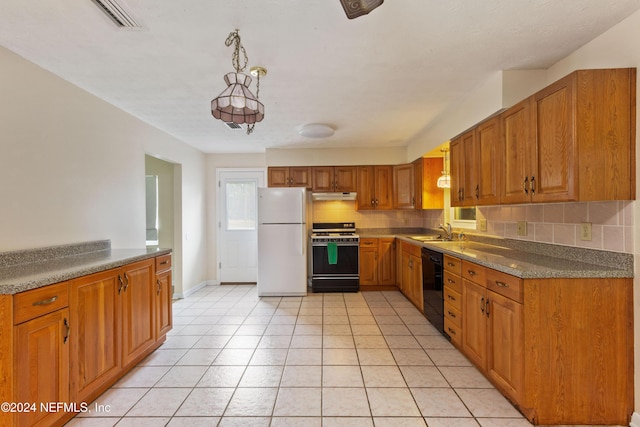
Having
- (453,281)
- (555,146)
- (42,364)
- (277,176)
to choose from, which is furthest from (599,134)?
(277,176)

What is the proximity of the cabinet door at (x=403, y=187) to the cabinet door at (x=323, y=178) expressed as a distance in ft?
3.53

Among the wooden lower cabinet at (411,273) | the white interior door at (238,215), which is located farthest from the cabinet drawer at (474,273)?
the white interior door at (238,215)

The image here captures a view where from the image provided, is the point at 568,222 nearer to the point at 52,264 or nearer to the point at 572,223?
the point at 572,223

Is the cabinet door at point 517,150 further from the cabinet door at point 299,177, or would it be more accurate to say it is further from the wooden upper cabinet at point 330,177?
the cabinet door at point 299,177

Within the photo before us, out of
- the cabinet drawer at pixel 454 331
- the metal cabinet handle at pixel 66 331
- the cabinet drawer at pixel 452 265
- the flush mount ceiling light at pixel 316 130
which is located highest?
the flush mount ceiling light at pixel 316 130

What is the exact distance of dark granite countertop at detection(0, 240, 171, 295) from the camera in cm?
151

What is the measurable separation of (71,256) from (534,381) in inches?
133

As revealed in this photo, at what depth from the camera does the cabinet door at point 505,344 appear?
5.73ft

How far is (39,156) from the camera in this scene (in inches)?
84.3

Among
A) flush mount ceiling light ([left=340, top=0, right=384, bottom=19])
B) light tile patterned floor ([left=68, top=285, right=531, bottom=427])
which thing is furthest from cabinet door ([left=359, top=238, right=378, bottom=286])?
flush mount ceiling light ([left=340, top=0, right=384, bottom=19])

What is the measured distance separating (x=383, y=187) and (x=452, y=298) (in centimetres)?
255

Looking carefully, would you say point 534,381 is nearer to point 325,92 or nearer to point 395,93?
point 395,93

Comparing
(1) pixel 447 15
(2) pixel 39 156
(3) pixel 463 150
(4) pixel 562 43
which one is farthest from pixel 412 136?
(2) pixel 39 156

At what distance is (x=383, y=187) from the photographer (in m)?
4.91
